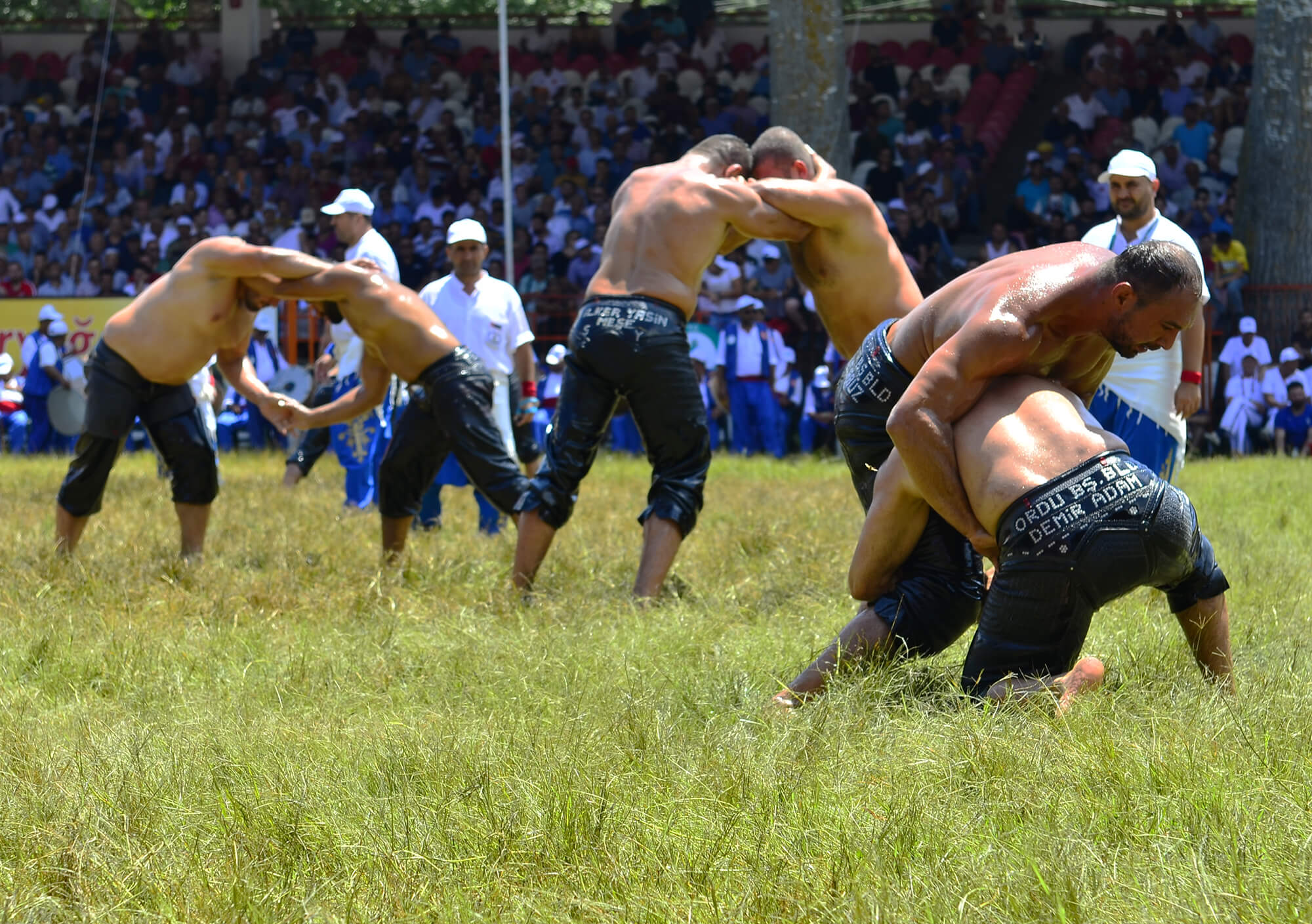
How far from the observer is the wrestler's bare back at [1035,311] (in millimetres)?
3588

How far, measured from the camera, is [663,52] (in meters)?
19.3

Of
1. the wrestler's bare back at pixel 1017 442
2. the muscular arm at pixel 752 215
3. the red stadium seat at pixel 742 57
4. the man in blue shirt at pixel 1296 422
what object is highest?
the muscular arm at pixel 752 215

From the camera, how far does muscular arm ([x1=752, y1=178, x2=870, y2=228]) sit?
4949mm

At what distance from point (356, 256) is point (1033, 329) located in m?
5.26

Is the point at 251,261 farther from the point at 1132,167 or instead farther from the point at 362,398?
the point at 1132,167

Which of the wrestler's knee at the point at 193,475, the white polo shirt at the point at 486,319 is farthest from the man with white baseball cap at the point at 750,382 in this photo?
the wrestler's knee at the point at 193,475

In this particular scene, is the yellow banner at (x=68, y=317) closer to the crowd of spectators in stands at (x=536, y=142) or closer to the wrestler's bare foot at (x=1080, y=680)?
the crowd of spectators in stands at (x=536, y=142)

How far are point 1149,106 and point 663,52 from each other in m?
6.04

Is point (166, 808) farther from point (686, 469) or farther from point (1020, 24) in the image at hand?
point (1020, 24)

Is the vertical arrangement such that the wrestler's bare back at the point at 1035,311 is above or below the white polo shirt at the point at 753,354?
above

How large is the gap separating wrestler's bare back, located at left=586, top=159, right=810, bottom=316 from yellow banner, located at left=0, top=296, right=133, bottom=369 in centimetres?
980

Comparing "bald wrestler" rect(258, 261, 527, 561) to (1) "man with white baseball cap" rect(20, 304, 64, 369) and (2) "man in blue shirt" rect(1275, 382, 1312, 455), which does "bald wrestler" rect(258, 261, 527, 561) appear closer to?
(1) "man with white baseball cap" rect(20, 304, 64, 369)

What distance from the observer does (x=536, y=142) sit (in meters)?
17.8

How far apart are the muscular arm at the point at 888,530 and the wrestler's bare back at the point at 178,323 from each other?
3.60 metres
